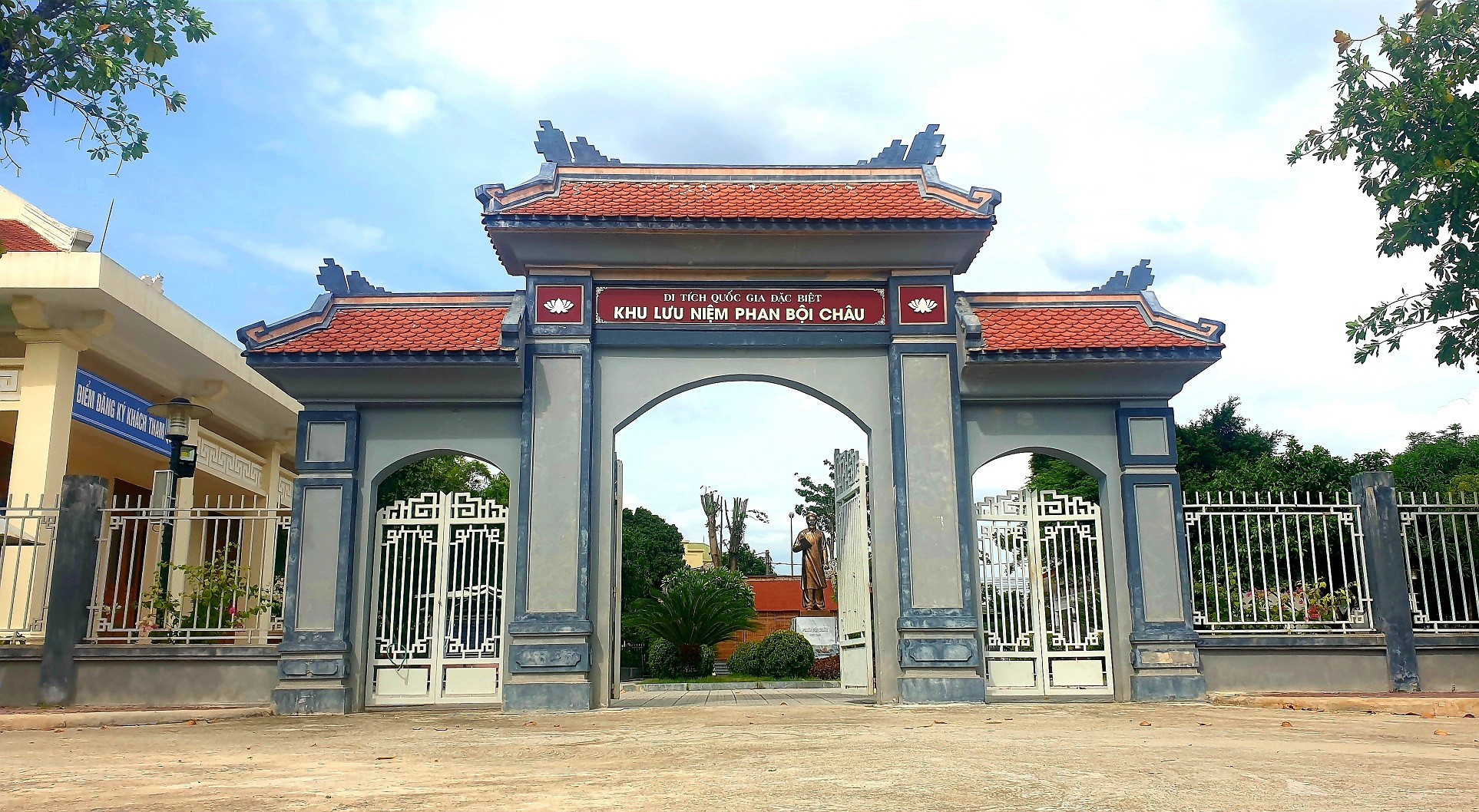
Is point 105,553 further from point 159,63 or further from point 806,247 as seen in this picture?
point 806,247

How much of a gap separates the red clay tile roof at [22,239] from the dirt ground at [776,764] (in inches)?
398

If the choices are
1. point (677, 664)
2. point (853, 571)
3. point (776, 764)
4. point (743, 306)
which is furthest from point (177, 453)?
point (677, 664)

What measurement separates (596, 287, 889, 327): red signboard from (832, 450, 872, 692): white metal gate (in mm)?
1543

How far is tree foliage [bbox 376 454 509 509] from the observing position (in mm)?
26812

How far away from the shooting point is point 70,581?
10477 mm

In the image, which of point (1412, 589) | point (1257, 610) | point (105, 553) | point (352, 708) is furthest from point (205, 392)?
point (1412, 589)

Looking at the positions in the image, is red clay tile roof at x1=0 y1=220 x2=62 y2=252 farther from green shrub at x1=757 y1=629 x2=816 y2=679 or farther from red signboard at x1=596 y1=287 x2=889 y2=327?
green shrub at x1=757 y1=629 x2=816 y2=679

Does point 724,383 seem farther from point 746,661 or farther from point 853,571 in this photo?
point 746,661

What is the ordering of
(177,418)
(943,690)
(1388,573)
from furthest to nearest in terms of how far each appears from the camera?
(177,418)
(1388,573)
(943,690)

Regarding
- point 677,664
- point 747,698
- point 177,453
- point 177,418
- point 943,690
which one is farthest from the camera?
point 677,664

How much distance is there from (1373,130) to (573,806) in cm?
998

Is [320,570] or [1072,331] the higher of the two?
[1072,331]

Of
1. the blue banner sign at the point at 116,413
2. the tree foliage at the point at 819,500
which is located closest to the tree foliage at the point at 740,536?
the tree foliage at the point at 819,500

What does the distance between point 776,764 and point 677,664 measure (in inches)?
633
